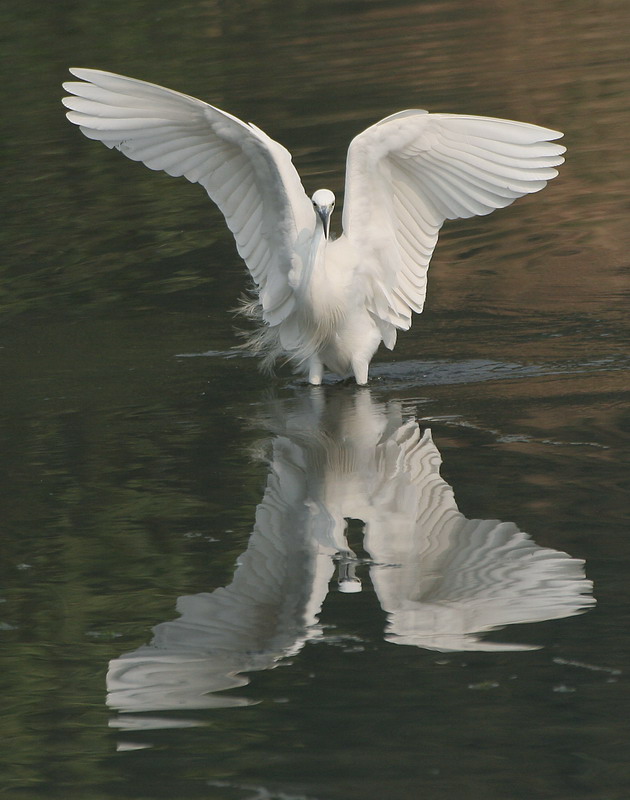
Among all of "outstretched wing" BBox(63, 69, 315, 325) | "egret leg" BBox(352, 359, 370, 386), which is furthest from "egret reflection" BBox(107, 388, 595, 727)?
"outstretched wing" BBox(63, 69, 315, 325)

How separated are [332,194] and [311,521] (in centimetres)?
197

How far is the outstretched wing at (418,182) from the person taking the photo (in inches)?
269

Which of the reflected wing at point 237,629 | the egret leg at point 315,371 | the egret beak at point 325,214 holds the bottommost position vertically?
the reflected wing at point 237,629

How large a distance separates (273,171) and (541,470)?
6.69 feet

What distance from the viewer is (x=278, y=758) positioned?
3.64 meters

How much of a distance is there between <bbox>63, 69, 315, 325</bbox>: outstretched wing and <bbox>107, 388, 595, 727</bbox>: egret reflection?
1480 mm

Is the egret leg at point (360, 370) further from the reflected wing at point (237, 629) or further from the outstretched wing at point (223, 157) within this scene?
the reflected wing at point (237, 629)

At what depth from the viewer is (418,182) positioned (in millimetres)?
7199

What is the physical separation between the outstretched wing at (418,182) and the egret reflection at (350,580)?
1.51 meters

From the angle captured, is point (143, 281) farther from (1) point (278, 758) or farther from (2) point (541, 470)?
(1) point (278, 758)

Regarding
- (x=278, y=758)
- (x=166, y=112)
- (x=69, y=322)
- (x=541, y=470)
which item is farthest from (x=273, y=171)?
(x=278, y=758)

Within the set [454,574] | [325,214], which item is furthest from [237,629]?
[325,214]

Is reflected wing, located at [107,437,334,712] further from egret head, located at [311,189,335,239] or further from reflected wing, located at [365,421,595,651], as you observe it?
egret head, located at [311,189,335,239]

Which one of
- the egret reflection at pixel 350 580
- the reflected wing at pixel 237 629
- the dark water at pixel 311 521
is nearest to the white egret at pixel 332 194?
the dark water at pixel 311 521
